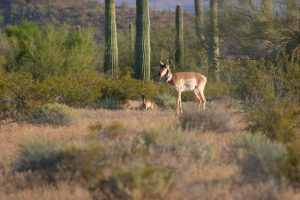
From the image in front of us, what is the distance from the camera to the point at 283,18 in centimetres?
2430

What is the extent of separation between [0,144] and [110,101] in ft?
35.2

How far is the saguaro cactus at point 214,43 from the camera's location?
28031mm

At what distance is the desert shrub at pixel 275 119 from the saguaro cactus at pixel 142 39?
13065 millimetres

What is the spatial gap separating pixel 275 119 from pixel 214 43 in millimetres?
17781

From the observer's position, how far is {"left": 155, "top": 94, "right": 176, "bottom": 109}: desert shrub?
22666 mm

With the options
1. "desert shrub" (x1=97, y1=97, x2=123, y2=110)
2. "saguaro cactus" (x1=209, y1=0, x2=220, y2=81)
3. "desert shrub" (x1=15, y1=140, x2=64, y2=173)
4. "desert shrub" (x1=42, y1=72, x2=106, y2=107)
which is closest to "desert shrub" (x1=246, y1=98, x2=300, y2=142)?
"desert shrub" (x1=15, y1=140, x2=64, y2=173)

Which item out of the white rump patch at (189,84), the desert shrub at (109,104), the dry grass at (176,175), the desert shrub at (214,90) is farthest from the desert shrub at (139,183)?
the desert shrub at (214,90)

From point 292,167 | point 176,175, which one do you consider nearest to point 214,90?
point 292,167

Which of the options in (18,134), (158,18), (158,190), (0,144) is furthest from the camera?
(158,18)

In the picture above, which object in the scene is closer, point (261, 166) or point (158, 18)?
point (261, 166)

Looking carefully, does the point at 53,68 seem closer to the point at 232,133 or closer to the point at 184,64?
the point at 184,64

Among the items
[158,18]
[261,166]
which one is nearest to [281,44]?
[261,166]

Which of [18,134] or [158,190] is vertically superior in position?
[158,190]

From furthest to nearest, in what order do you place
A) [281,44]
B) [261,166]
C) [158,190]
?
1. [281,44]
2. [261,166]
3. [158,190]
